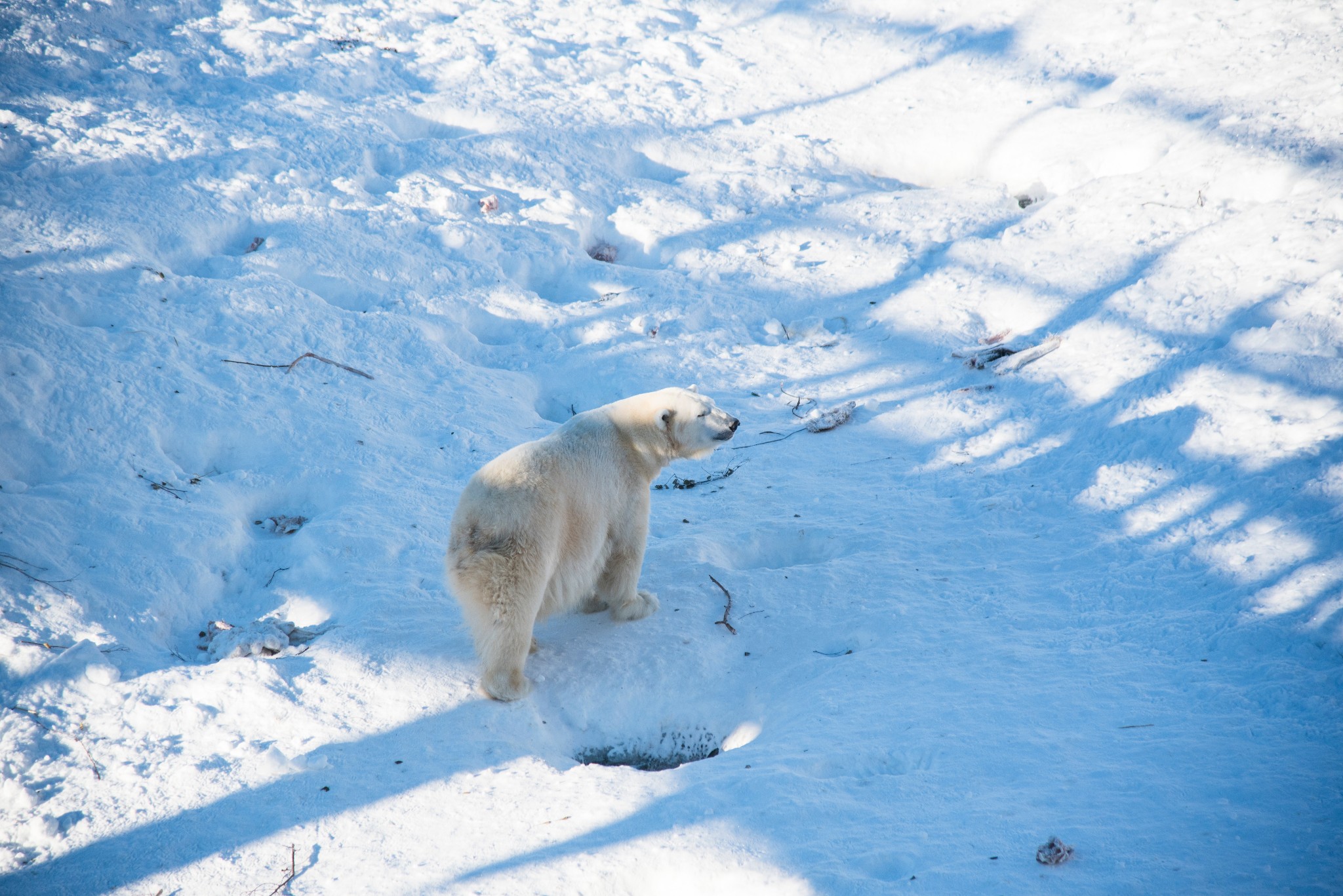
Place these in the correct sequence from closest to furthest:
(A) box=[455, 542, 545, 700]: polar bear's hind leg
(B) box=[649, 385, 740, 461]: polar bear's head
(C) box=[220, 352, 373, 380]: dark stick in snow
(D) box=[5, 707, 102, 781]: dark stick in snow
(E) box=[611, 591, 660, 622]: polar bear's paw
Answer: (D) box=[5, 707, 102, 781]: dark stick in snow → (A) box=[455, 542, 545, 700]: polar bear's hind leg → (B) box=[649, 385, 740, 461]: polar bear's head → (E) box=[611, 591, 660, 622]: polar bear's paw → (C) box=[220, 352, 373, 380]: dark stick in snow

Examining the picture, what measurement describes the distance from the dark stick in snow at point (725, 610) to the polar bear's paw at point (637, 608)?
39 cm

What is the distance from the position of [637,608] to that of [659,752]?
857 mm

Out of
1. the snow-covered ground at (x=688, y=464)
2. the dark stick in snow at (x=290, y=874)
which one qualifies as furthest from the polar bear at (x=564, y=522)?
the dark stick in snow at (x=290, y=874)

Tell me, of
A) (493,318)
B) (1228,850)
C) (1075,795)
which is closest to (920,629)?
(1075,795)

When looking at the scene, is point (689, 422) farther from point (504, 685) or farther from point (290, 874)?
point (290, 874)

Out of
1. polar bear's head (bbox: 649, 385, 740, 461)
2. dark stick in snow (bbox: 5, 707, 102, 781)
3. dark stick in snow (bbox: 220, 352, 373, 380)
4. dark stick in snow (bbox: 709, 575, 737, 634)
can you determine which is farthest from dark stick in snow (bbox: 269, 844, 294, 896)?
dark stick in snow (bbox: 220, 352, 373, 380)

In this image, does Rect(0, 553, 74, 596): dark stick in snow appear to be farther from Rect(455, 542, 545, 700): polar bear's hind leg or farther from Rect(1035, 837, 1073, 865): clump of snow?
Rect(1035, 837, 1073, 865): clump of snow

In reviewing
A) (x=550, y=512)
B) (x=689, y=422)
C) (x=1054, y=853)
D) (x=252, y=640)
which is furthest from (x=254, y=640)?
(x=1054, y=853)

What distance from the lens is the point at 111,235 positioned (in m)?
5.96

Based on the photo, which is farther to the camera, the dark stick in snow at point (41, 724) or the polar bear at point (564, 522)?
the polar bear at point (564, 522)

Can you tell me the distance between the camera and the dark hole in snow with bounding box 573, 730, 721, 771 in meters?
3.82

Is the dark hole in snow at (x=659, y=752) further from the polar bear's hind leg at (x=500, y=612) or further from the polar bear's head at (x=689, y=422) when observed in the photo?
the polar bear's head at (x=689, y=422)

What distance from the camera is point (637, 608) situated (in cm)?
448

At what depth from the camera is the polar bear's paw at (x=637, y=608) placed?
446 centimetres
